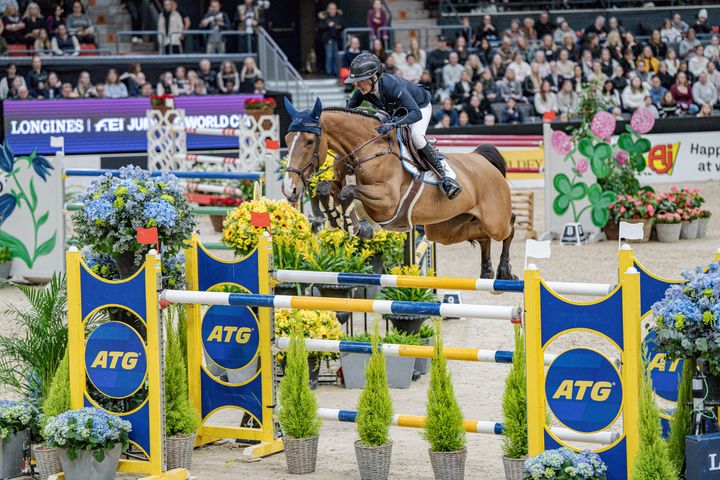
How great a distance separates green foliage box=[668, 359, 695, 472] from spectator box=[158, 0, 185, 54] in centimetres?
1726

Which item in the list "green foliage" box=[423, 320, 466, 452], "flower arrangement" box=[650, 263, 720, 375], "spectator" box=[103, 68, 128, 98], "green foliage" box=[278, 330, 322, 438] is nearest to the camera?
"flower arrangement" box=[650, 263, 720, 375]

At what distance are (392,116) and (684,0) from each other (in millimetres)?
21208

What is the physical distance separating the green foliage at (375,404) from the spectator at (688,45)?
62.7ft

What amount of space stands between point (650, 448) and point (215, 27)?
17.7 meters

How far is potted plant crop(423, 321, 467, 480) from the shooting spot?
6047 mm

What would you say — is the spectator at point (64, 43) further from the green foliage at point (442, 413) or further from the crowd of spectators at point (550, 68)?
the green foliage at point (442, 413)

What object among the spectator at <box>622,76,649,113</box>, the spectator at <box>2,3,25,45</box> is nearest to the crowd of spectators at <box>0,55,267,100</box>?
the spectator at <box>2,3,25,45</box>

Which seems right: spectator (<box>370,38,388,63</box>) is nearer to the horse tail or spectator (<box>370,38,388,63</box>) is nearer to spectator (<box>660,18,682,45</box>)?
spectator (<box>660,18,682,45</box>)

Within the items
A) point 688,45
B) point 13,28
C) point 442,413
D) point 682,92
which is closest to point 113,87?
point 13,28

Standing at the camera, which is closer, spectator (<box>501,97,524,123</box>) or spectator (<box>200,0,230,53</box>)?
spectator (<box>501,97,524,123</box>)

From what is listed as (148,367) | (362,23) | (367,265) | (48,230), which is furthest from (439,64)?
(148,367)

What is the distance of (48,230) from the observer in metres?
12.9

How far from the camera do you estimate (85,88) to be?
1920cm

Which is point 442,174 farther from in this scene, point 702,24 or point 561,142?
point 702,24
